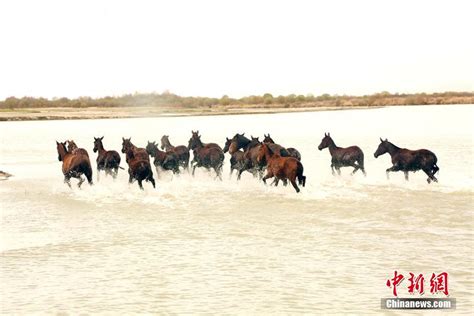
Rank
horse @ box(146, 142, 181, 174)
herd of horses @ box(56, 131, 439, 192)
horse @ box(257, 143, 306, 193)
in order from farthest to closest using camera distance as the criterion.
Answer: horse @ box(146, 142, 181, 174) → herd of horses @ box(56, 131, 439, 192) → horse @ box(257, 143, 306, 193)

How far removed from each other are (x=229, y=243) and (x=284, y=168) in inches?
252

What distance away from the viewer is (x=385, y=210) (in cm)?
1672

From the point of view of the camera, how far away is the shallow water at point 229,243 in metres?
9.67

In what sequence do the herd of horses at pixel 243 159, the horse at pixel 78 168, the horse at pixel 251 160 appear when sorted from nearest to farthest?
the herd of horses at pixel 243 159, the horse at pixel 78 168, the horse at pixel 251 160

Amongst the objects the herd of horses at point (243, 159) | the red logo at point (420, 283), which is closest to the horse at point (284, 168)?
the herd of horses at point (243, 159)

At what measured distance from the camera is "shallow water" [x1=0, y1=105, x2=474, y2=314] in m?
9.67

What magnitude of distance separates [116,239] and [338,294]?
5467 millimetres

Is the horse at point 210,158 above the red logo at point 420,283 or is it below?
above

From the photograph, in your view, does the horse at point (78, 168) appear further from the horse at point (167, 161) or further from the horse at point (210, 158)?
the horse at point (210, 158)

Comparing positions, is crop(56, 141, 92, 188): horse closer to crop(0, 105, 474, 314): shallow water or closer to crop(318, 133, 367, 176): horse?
crop(0, 105, 474, 314): shallow water

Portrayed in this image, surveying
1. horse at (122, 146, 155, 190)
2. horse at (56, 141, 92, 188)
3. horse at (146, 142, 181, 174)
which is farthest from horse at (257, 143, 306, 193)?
horse at (56, 141, 92, 188)

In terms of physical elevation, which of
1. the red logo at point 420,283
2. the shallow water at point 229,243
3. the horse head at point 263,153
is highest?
the horse head at point 263,153

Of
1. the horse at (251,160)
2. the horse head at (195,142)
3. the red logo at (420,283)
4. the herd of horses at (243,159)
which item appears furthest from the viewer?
the horse head at (195,142)

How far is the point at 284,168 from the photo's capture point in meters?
19.2
